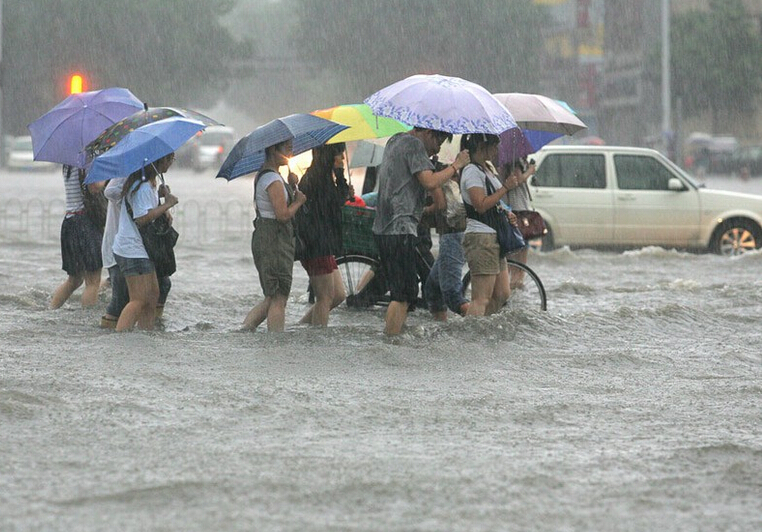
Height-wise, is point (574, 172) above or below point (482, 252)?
above

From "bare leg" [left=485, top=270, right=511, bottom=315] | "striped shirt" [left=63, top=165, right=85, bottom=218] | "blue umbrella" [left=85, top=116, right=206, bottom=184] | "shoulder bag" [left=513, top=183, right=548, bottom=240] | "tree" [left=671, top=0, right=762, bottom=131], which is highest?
"tree" [left=671, top=0, right=762, bottom=131]

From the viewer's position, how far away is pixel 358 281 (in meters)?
11.7

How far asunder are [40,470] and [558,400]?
3.06 meters

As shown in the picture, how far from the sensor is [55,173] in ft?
167

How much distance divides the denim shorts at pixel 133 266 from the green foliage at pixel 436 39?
160 feet

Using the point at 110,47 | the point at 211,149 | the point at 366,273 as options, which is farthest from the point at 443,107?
the point at 211,149

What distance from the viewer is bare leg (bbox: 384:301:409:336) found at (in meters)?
9.36

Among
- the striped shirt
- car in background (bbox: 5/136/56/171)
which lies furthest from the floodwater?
car in background (bbox: 5/136/56/171)

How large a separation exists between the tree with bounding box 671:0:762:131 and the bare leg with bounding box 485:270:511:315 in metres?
48.3

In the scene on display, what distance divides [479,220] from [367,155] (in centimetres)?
278

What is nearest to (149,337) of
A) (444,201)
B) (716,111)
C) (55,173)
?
(444,201)

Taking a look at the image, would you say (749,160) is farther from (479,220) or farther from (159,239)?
(159,239)

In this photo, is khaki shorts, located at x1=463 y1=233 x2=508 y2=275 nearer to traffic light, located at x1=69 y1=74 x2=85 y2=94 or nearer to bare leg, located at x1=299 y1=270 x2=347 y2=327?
bare leg, located at x1=299 y1=270 x2=347 y2=327

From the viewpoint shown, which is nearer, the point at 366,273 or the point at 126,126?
the point at 126,126
